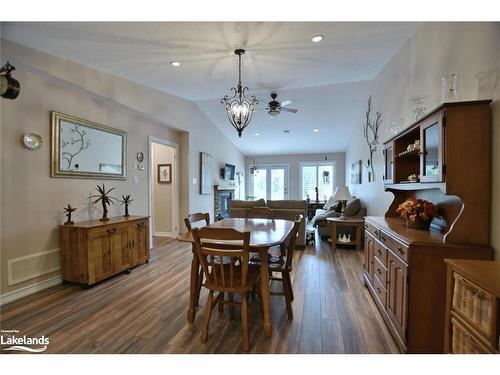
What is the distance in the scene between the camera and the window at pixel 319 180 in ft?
32.0

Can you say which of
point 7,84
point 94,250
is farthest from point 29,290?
point 7,84

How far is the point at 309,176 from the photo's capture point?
1000 cm

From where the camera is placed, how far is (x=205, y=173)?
6.48 metres

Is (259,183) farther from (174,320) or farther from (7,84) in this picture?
(7,84)

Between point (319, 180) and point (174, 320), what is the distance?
8.46m

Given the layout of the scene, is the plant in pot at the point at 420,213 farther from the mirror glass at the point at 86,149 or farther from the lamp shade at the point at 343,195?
the mirror glass at the point at 86,149

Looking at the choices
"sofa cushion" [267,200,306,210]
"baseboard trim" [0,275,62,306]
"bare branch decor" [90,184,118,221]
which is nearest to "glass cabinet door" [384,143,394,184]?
"sofa cushion" [267,200,306,210]

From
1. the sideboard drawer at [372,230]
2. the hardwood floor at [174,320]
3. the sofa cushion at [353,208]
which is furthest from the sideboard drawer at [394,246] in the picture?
the sofa cushion at [353,208]

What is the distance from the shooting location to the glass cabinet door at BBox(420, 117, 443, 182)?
169 cm

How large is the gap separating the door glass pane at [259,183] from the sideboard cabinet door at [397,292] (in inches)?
333
